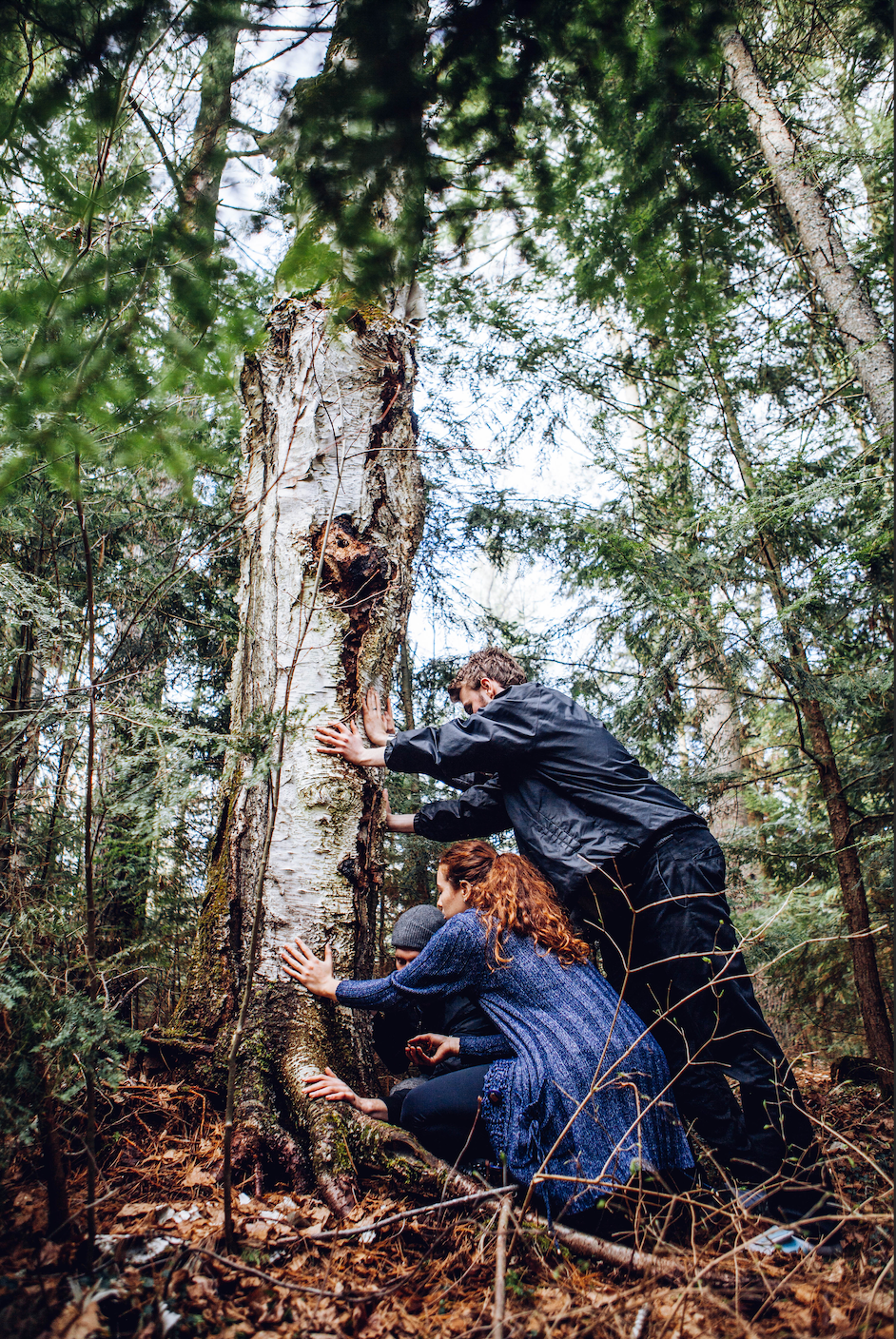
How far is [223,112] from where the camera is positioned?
2.24 metres


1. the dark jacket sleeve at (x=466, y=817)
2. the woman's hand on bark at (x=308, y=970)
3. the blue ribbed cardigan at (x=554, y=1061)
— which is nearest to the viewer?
the blue ribbed cardigan at (x=554, y=1061)

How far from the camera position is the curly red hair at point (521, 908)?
2369 mm

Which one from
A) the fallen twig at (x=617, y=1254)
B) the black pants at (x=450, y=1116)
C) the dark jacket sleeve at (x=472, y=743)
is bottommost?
the fallen twig at (x=617, y=1254)

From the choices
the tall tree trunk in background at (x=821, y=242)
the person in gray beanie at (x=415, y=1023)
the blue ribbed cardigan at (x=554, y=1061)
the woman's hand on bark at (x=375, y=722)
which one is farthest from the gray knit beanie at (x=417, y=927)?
the tall tree trunk in background at (x=821, y=242)

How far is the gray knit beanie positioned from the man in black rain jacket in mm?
737

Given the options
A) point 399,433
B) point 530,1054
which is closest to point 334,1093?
point 530,1054

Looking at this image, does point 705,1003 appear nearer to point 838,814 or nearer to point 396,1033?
point 396,1033

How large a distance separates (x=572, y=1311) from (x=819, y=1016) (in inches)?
300

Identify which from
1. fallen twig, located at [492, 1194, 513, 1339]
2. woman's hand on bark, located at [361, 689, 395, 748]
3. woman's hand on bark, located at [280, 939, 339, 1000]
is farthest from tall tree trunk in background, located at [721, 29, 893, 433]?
fallen twig, located at [492, 1194, 513, 1339]

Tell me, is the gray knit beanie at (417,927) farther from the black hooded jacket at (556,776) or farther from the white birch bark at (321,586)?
the black hooded jacket at (556,776)

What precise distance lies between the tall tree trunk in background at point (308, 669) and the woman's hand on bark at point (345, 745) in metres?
0.04

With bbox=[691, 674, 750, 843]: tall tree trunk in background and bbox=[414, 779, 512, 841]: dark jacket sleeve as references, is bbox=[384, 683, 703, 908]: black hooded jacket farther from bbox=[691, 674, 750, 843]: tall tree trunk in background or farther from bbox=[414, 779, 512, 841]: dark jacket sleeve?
bbox=[691, 674, 750, 843]: tall tree trunk in background

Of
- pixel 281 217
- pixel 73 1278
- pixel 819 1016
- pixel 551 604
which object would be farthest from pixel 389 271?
pixel 819 1016

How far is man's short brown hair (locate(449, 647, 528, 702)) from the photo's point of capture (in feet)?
Result: 10.7
